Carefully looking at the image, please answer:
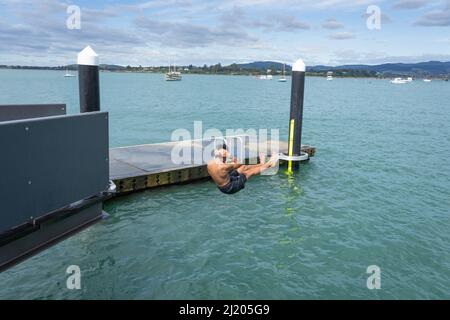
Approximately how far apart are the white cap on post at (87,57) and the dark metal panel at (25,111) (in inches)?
49.3

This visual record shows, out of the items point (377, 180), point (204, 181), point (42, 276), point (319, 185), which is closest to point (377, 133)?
point (377, 180)

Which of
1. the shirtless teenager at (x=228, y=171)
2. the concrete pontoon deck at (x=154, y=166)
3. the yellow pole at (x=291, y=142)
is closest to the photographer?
the shirtless teenager at (x=228, y=171)

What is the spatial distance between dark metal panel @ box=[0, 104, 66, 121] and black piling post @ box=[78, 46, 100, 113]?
687 mm

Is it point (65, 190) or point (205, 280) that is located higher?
point (65, 190)

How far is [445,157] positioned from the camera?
27.0m

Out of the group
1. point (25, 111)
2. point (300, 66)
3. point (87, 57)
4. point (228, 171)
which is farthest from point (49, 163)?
point (300, 66)

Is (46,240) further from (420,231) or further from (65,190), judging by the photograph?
(420,231)

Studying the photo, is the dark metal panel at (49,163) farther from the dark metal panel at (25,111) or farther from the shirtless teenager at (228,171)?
the shirtless teenager at (228,171)

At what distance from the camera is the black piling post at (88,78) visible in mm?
8734

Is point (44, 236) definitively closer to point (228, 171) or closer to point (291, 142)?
point (228, 171)

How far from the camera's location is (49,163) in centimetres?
595

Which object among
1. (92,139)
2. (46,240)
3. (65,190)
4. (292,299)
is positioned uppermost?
(92,139)

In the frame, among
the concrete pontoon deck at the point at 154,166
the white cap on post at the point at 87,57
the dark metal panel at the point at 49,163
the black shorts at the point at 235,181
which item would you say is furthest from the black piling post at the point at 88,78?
the concrete pontoon deck at the point at 154,166
